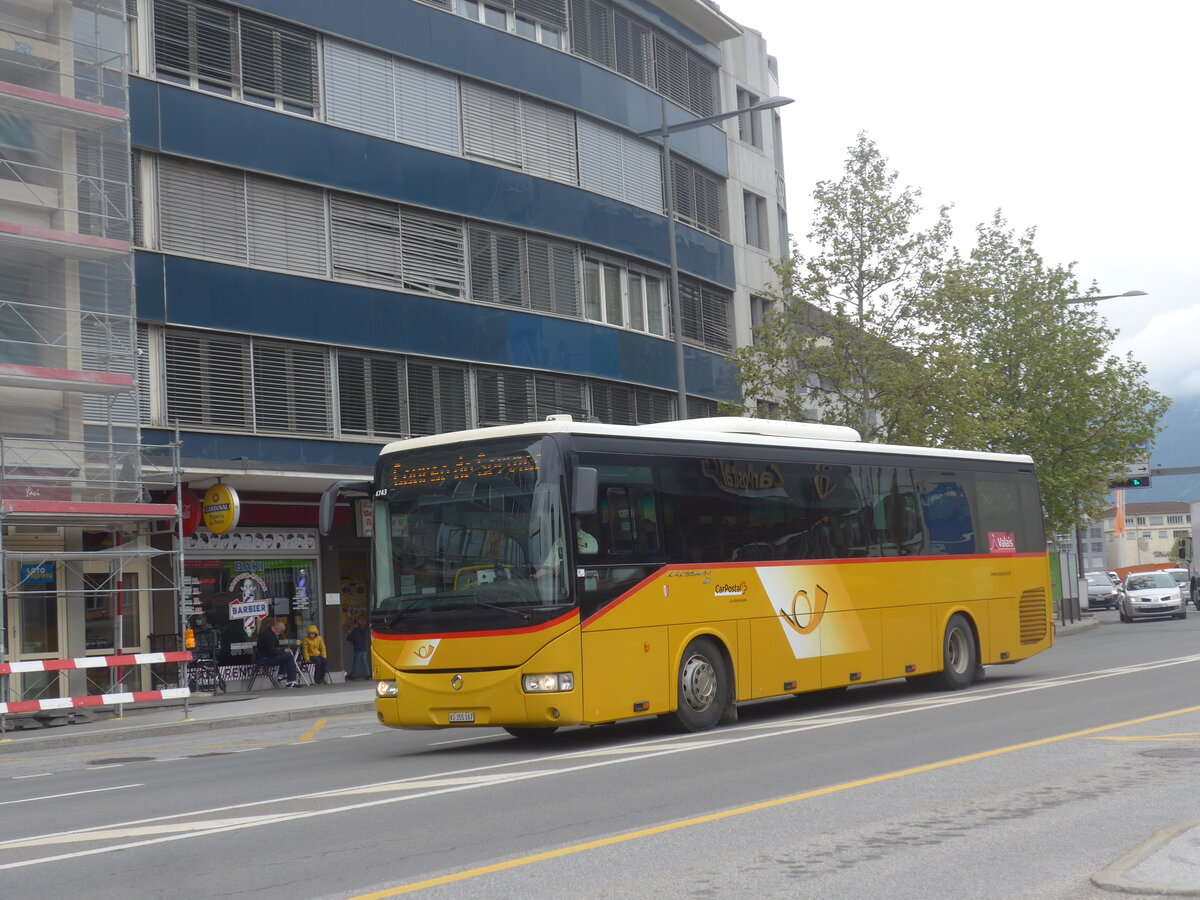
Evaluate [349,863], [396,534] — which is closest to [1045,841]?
[349,863]

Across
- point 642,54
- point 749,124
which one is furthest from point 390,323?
point 749,124

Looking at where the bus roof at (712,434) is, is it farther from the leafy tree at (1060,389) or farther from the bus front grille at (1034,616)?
the leafy tree at (1060,389)

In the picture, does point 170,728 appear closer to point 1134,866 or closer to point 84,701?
point 84,701

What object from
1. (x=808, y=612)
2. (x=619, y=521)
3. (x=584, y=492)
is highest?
(x=584, y=492)

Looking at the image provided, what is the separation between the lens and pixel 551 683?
43.8 feet

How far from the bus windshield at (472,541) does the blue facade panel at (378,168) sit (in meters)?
14.7

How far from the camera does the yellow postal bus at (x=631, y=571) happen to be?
13547 millimetres

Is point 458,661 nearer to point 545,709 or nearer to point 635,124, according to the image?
point 545,709

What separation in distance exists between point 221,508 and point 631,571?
45.6ft

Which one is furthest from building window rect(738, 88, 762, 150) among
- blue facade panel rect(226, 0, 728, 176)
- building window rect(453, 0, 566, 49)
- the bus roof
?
the bus roof

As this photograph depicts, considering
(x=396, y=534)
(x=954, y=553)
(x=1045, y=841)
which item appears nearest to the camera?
(x=1045, y=841)

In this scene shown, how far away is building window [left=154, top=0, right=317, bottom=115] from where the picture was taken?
88.9 ft

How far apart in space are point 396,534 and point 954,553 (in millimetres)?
8292

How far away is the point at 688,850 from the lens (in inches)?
301
